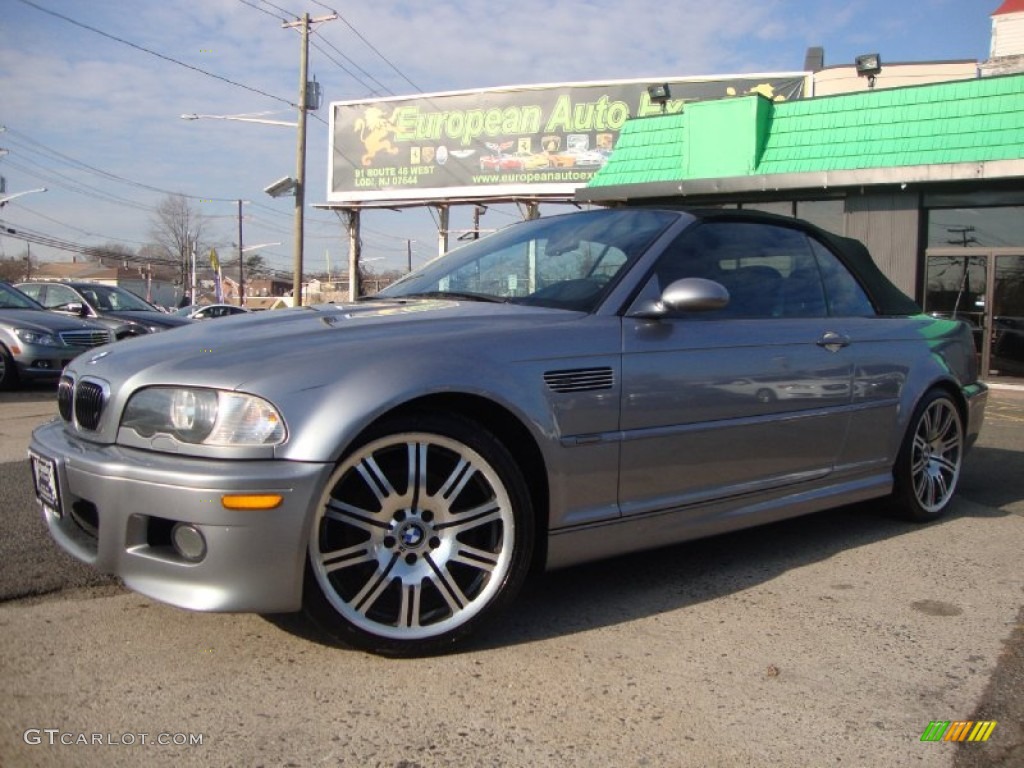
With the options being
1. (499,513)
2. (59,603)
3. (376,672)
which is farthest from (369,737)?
(59,603)

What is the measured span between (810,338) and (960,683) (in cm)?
165

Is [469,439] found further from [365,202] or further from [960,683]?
[365,202]

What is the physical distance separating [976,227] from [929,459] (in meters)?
10.7

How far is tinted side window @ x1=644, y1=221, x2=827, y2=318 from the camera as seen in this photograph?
11.5ft

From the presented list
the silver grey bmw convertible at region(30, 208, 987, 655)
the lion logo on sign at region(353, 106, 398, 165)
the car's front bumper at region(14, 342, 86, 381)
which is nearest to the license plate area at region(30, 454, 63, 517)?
the silver grey bmw convertible at region(30, 208, 987, 655)

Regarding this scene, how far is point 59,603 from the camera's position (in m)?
2.98

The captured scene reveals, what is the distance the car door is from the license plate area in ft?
6.22

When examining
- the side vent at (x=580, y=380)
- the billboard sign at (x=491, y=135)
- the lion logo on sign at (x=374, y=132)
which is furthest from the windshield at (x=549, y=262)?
the lion logo on sign at (x=374, y=132)

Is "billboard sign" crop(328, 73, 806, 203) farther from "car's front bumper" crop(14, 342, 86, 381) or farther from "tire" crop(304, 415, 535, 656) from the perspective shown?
"tire" crop(304, 415, 535, 656)

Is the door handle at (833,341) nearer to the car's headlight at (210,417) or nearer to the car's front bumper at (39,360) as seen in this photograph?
the car's headlight at (210,417)

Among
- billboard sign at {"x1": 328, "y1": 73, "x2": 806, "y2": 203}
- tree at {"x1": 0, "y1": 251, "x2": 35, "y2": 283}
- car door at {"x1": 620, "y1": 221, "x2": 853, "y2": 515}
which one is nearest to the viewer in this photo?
car door at {"x1": 620, "y1": 221, "x2": 853, "y2": 515}

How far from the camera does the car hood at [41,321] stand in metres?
9.72

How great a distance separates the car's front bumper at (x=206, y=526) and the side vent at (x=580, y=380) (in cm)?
86

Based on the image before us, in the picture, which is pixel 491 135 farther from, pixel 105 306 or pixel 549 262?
pixel 549 262
